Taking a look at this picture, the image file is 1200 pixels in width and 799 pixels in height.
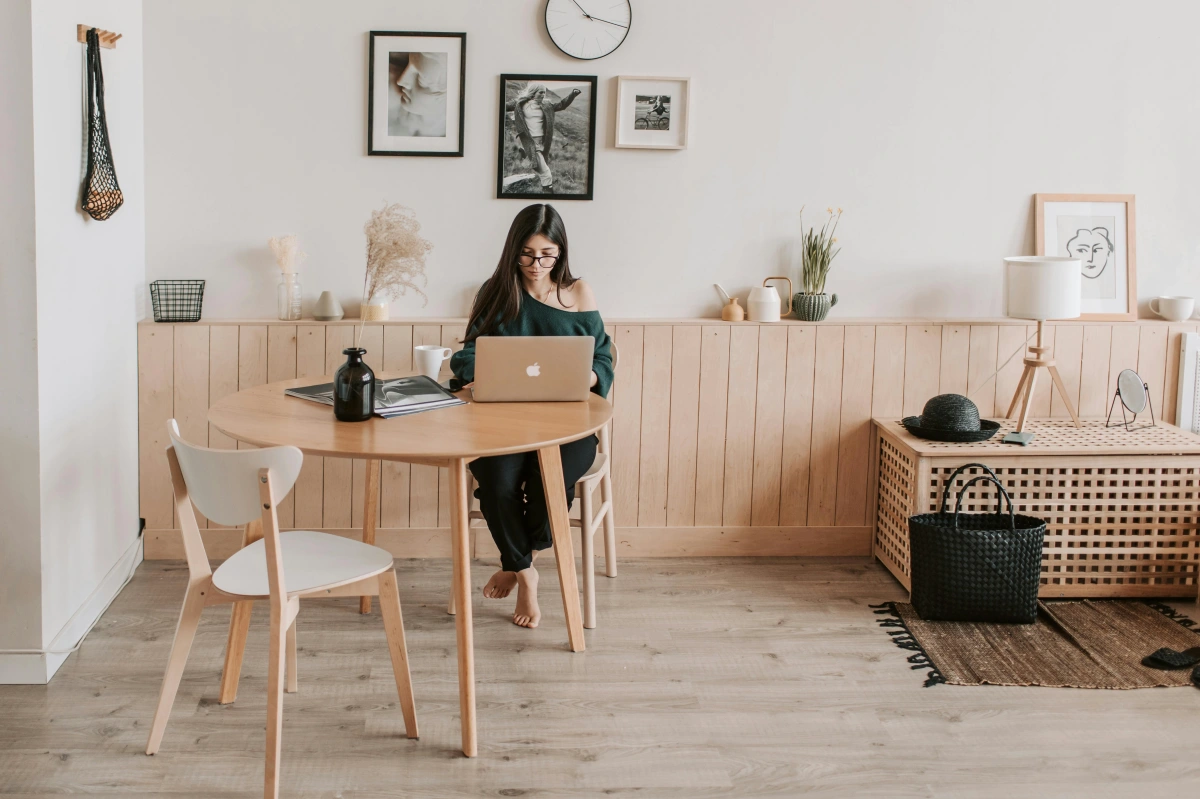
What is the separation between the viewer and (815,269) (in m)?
3.81

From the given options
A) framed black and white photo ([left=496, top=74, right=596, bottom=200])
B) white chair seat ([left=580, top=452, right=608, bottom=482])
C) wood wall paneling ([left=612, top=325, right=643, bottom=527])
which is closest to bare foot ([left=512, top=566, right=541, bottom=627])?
white chair seat ([left=580, top=452, right=608, bottom=482])

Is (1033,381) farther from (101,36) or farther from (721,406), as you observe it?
(101,36)

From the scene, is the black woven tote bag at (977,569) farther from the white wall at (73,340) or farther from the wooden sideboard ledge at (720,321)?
the white wall at (73,340)

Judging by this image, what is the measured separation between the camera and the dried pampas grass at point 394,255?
3438 millimetres

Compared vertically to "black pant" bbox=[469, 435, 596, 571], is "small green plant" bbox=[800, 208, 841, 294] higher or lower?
higher

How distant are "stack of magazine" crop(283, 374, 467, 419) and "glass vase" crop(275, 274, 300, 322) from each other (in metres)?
0.70

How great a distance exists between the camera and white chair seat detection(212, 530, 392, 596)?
2.30 metres

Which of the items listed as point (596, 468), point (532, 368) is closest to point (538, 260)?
point (532, 368)

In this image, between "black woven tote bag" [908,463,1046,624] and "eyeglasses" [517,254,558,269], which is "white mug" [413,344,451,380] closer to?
"eyeglasses" [517,254,558,269]

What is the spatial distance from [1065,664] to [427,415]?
1.93 metres

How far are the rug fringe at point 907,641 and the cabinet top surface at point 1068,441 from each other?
1.70 ft

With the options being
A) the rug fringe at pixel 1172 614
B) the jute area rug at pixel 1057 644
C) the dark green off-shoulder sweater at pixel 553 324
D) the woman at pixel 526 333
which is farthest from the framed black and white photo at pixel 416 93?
the rug fringe at pixel 1172 614

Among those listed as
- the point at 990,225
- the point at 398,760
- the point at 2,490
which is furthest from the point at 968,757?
the point at 2,490

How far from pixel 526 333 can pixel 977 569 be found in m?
1.57
